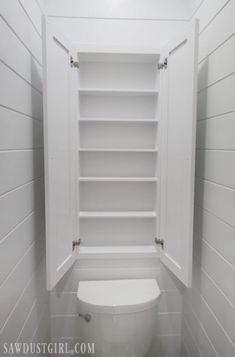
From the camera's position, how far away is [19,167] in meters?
1.28

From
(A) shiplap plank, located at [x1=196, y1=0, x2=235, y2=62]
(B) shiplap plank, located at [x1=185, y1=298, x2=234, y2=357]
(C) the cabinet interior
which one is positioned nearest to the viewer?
(A) shiplap plank, located at [x1=196, y1=0, x2=235, y2=62]

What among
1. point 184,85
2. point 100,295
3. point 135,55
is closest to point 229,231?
point 184,85

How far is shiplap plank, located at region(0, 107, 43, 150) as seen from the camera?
108cm

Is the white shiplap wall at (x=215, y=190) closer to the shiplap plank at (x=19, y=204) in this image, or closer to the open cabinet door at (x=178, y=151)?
the open cabinet door at (x=178, y=151)

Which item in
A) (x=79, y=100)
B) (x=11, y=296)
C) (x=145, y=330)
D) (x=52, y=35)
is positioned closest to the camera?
(x=11, y=296)

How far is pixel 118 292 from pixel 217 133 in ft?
3.69

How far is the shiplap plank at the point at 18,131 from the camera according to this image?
1.08 m

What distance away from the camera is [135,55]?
1769 millimetres

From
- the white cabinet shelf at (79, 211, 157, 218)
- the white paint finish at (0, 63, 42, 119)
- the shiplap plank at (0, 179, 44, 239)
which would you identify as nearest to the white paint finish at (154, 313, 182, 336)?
the white cabinet shelf at (79, 211, 157, 218)

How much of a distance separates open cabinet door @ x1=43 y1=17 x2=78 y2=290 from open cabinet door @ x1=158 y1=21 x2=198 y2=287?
0.56 metres

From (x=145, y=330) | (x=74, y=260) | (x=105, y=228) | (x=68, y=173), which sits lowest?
(x=145, y=330)

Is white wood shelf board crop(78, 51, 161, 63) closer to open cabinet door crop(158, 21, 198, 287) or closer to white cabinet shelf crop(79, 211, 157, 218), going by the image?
open cabinet door crop(158, 21, 198, 287)

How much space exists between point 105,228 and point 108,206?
0.16m

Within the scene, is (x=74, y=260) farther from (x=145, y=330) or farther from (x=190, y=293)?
(x=190, y=293)
